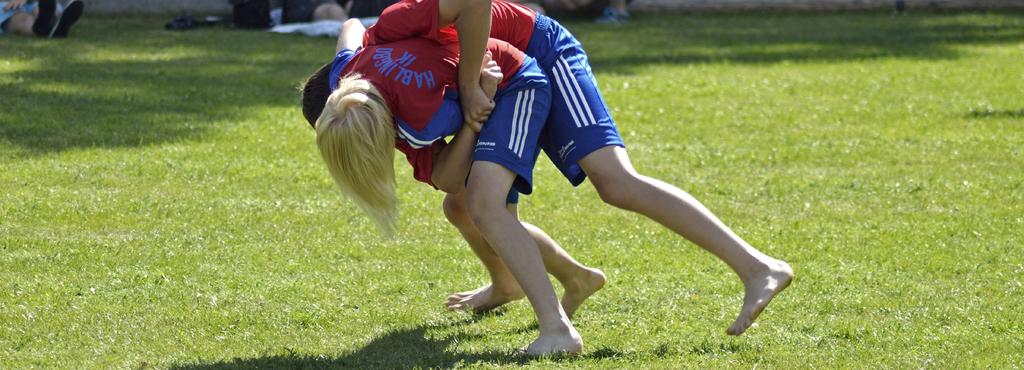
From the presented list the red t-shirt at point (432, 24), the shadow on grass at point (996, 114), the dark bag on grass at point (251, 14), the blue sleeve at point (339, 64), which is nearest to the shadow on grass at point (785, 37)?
the shadow on grass at point (996, 114)

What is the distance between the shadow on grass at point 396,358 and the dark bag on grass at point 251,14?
9.02 metres

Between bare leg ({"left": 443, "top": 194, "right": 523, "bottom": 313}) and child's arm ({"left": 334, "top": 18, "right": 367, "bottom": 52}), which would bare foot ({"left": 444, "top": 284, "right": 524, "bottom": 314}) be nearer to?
bare leg ({"left": 443, "top": 194, "right": 523, "bottom": 313})

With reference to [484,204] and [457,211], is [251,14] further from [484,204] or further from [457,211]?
[484,204]

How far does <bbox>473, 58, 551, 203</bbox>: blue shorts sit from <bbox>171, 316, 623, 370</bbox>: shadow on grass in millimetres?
524

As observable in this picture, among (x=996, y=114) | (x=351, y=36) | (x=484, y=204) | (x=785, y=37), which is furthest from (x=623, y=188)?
(x=785, y=37)

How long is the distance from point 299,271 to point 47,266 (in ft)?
3.12

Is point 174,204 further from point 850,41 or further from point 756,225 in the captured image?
point 850,41

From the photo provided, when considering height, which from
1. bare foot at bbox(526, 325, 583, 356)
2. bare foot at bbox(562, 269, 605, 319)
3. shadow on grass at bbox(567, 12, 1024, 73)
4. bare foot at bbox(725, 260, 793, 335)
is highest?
bare foot at bbox(725, 260, 793, 335)

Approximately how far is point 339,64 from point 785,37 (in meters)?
9.40

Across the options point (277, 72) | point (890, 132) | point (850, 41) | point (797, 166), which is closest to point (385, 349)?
point (797, 166)

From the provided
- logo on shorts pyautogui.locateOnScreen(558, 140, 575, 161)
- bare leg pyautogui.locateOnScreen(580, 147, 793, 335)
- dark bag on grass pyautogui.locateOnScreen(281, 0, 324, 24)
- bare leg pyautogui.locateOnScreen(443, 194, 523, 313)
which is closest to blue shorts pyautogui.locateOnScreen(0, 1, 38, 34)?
dark bag on grass pyautogui.locateOnScreen(281, 0, 324, 24)

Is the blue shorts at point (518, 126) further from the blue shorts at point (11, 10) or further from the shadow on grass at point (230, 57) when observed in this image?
the blue shorts at point (11, 10)

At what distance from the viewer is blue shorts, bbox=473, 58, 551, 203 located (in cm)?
409

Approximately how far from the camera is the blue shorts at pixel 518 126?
4090 mm
